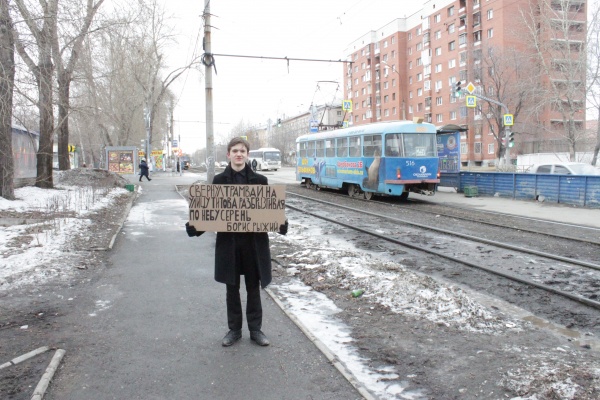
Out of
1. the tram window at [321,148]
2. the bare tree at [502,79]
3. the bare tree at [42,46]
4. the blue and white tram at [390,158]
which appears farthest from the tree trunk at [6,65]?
the bare tree at [502,79]

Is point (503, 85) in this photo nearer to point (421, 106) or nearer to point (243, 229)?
point (421, 106)

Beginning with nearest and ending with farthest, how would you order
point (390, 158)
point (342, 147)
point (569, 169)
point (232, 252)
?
point (232, 252) < point (390, 158) < point (569, 169) < point (342, 147)

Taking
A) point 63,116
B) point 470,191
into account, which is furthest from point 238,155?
point 470,191

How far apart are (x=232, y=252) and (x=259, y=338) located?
831mm

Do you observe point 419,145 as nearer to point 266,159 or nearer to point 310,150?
point 310,150

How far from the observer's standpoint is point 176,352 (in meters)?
4.12

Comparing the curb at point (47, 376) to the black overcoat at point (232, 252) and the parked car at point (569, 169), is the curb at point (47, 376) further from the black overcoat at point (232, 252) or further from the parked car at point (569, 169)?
the parked car at point (569, 169)

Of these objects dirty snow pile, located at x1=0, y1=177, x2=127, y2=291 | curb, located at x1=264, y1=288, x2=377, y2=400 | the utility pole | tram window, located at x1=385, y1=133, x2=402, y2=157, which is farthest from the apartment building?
curb, located at x1=264, y1=288, x2=377, y2=400

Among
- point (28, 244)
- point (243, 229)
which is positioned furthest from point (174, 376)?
point (28, 244)

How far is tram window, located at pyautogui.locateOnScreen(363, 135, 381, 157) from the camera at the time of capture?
18328 mm

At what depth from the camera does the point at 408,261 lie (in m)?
8.24

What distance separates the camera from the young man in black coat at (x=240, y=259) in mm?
4219

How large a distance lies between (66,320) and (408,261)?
5.46 metres

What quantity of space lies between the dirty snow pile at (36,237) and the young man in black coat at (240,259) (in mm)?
3621
